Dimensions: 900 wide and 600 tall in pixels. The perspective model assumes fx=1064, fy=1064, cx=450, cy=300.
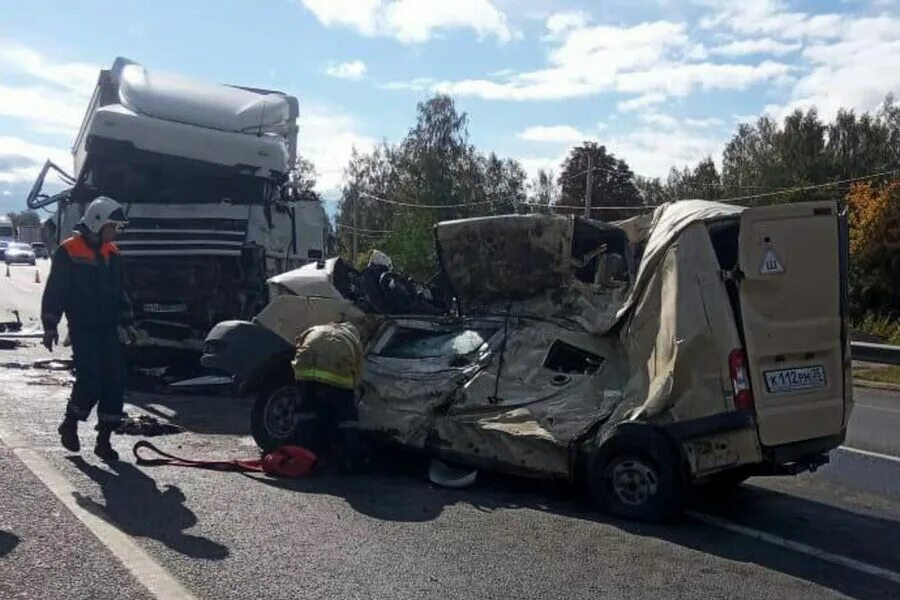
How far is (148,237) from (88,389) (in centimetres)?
466

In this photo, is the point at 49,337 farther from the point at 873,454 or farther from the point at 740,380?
the point at 873,454

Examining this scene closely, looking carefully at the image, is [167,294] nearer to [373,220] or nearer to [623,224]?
[623,224]

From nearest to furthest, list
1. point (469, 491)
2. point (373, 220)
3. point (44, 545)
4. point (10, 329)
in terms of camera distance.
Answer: point (44, 545) → point (469, 491) → point (10, 329) → point (373, 220)

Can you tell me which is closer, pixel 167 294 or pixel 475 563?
pixel 475 563

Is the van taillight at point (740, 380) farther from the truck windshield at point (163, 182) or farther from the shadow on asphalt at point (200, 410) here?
the truck windshield at point (163, 182)

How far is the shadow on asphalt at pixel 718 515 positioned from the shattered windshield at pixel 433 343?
0.82 metres

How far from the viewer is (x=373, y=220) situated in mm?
72750

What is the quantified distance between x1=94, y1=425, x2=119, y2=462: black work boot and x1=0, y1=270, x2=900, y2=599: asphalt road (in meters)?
0.21

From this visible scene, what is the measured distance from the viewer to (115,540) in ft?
18.1

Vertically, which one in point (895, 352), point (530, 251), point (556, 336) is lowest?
point (895, 352)

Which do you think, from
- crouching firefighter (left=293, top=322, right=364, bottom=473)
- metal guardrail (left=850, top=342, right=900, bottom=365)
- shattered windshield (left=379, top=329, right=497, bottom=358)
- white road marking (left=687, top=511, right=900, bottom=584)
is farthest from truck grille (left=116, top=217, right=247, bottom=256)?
metal guardrail (left=850, top=342, right=900, bottom=365)

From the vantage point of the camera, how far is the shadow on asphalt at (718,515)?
5.68 m

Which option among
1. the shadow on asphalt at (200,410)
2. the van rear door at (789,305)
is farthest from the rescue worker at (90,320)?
the van rear door at (789,305)

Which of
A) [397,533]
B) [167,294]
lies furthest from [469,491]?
[167,294]
